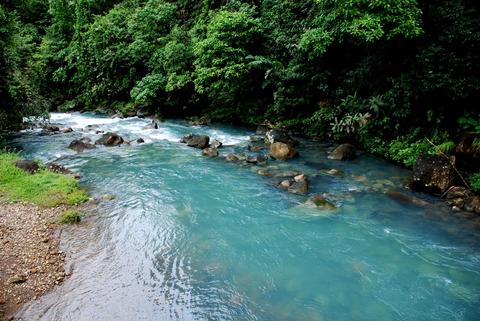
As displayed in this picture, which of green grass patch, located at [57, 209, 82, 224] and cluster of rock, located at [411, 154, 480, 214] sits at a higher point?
cluster of rock, located at [411, 154, 480, 214]

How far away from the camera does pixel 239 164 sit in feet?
46.9

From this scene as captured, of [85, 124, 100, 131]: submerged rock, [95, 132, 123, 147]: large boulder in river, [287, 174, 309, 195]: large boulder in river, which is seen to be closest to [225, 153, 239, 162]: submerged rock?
[287, 174, 309, 195]: large boulder in river

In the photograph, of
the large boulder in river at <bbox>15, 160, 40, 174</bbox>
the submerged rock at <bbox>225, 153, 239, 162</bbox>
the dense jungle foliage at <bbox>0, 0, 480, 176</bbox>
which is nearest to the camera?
the dense jungle foliage at <bbox>0, 0, 480, 176</bbox>

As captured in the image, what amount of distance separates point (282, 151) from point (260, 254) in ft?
23.0

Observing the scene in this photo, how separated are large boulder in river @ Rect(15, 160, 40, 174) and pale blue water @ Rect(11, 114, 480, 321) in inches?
66.8

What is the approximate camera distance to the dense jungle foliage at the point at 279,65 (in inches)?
460

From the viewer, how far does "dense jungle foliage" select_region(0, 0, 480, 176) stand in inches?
460

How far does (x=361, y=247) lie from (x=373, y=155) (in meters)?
7.04

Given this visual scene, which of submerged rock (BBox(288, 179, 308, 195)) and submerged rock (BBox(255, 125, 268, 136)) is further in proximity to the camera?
submerged rock (BBox(255, 125, 268, 136))

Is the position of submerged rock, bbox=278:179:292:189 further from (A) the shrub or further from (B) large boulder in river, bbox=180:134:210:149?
(B) large boulder in river, bbox=180:134:210:149

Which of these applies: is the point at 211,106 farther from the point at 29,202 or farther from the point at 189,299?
the point at 189,299

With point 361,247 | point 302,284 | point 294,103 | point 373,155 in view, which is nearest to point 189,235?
point 302,284

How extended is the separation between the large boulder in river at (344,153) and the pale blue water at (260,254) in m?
1.11

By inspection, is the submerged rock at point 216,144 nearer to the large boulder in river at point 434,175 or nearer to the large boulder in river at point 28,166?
the large boulder in river at point 28,166
